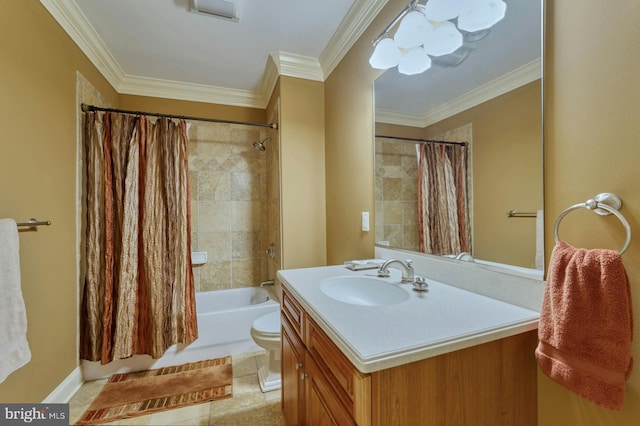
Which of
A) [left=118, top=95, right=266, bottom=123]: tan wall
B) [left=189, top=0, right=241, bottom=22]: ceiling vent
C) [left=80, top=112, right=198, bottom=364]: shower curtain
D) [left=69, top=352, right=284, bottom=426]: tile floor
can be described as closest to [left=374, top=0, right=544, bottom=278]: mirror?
[left=189, top=0, right=241, bottom=22]: ceiling vent

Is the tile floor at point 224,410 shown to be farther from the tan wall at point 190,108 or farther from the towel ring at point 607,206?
the tan wall at point 190,108

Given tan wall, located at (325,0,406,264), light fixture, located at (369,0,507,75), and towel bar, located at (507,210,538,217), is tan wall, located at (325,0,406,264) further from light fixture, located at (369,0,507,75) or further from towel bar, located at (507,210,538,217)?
towel bar, located at (507,210,538,217)

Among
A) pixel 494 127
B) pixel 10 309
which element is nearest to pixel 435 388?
pixel 494 127

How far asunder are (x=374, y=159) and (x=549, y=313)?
1232mm

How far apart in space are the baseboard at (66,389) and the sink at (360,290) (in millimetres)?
1809

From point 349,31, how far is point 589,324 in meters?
2.00

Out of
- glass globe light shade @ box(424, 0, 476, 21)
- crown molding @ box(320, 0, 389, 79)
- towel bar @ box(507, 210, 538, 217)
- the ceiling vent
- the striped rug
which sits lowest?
the striped rug

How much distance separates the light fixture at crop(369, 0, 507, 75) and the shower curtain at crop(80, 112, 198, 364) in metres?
1.80

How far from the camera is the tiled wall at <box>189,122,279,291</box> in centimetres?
275

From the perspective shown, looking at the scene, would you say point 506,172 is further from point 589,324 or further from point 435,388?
point 435,388

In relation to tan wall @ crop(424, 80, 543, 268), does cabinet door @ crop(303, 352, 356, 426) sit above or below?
below

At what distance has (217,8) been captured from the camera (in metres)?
1.63

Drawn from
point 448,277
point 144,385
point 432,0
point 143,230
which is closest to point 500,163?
point 448,277

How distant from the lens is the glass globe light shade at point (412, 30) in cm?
120
